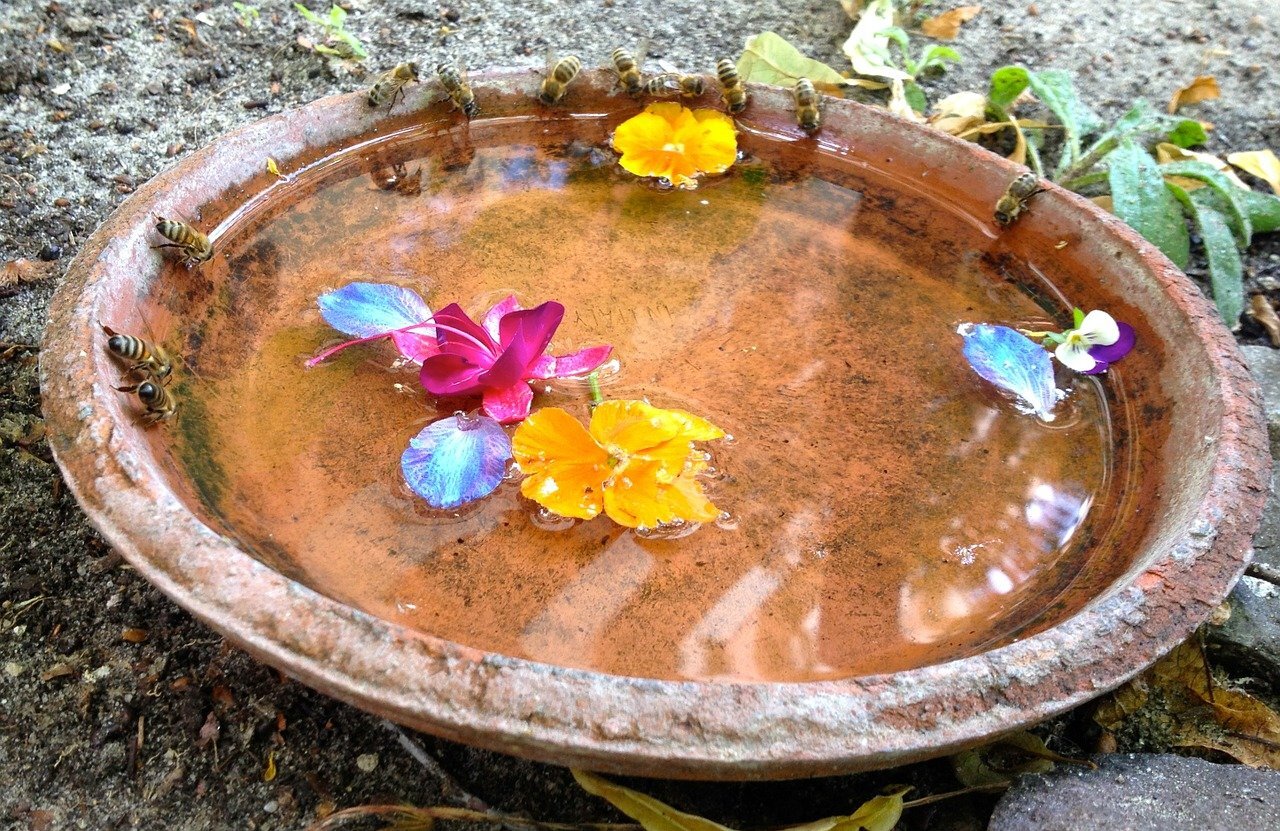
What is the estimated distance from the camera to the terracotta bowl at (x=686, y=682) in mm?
1042

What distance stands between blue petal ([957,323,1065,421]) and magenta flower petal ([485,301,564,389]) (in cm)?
77

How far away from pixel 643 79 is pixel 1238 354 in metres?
1.34

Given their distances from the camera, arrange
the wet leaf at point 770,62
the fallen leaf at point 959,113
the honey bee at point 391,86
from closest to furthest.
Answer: the honey bee at point 391,86 < the wet leaf at point 770,62 < the fallen leaf at point 959,113

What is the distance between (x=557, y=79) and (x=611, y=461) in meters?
1.07

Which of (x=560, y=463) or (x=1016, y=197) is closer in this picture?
(x=560, y=463)

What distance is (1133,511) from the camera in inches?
59.9

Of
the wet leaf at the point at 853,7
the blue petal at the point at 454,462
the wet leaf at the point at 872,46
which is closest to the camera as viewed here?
the blue petal at the point at 454,462

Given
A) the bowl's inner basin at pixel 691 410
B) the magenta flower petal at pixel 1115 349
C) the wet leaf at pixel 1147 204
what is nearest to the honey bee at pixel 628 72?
the bowl's inner basin at pixel 691 410

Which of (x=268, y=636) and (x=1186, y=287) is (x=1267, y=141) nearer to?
(x=1186, y=287)

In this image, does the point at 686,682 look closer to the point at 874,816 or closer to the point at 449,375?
the point at 874,816

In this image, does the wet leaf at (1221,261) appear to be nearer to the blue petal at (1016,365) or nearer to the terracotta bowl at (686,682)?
the terracotta bowl at (686,682)

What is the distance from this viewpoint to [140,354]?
1.38 meters

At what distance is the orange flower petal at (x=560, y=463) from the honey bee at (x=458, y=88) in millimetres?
959

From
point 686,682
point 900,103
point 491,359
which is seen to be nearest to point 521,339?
point 491,359
